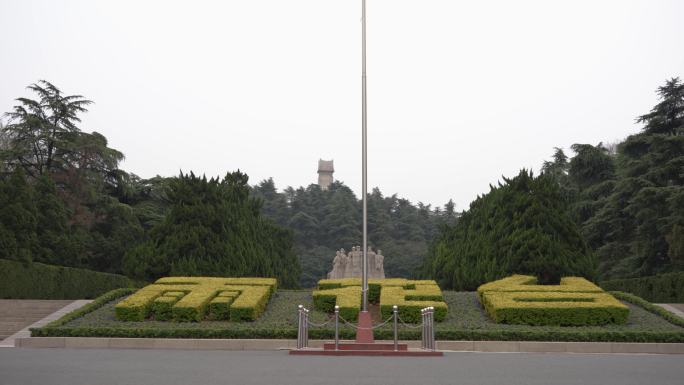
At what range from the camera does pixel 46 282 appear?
39.0m

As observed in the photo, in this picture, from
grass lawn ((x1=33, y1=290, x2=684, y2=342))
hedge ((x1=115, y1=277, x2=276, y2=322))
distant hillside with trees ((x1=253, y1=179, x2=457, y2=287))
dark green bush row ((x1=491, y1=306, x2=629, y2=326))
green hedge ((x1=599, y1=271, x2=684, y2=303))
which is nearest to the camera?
grass lawn ((x1=33, y1=290, x2=684, y2=342))

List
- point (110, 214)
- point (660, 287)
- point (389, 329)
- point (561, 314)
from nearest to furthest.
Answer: point (389, 329)
point (561, 314)
point (660, 287)
point (110, 214)

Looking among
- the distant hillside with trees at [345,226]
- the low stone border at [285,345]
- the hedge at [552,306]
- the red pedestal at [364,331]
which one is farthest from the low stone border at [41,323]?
the distant hillside with trees at [345,226]

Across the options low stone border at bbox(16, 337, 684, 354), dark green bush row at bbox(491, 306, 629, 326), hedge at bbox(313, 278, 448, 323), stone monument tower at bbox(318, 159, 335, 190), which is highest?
stone monument tower at bbox(318, 159, 335, 190)

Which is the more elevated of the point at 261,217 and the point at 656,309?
the point at 261,217

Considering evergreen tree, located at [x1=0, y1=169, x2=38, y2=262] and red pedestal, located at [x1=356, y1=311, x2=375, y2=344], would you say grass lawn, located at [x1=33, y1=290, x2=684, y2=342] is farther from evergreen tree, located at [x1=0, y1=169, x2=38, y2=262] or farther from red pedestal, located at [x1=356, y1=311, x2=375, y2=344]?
evergreen tree, located at [x1=0, y1=169, x2=38, y2=262]

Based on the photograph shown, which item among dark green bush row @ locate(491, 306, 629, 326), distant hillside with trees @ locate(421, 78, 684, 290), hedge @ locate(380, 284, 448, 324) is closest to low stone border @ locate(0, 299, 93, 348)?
hedge @ locate(380, 284, 448, 324)

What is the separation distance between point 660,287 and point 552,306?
44.3 ft

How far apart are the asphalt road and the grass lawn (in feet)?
13.5

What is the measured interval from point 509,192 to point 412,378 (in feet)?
78.2

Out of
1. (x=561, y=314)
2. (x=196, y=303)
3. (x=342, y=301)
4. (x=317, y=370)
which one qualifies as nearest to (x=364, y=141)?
(x=342, y=301)

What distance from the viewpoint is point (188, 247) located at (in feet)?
122

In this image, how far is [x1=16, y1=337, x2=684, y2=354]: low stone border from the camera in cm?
2330

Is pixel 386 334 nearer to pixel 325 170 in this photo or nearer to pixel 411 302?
pixel 411 302
